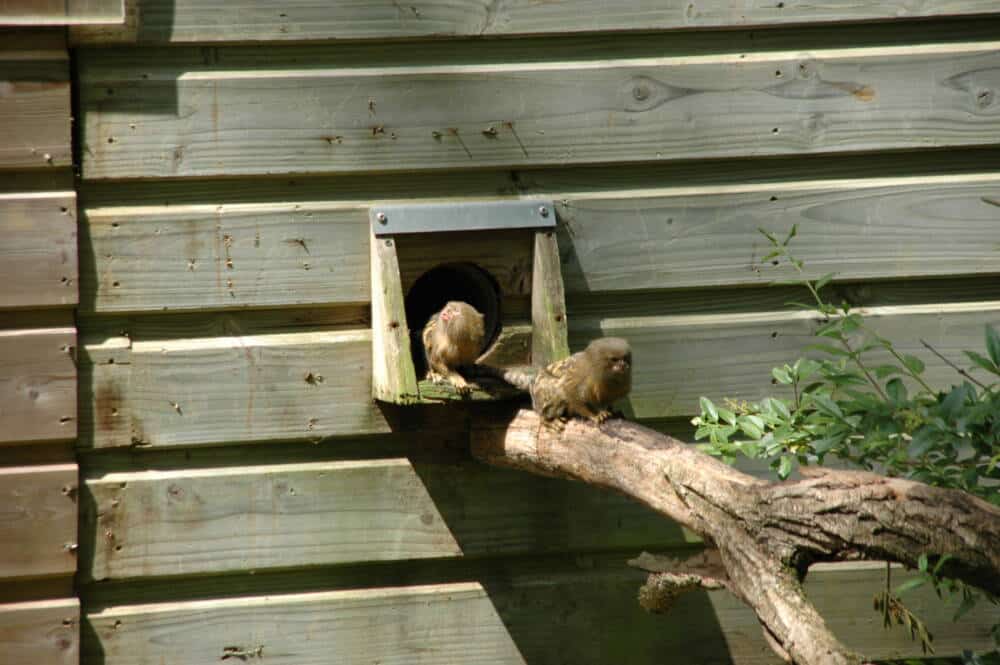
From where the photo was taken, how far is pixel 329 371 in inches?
149

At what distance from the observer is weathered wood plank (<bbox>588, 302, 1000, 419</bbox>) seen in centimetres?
394

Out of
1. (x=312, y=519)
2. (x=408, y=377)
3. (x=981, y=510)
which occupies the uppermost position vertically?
(x=408, y=377)

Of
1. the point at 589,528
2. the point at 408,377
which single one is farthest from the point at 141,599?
the point at 589,528

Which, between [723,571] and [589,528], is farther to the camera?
[589,528]

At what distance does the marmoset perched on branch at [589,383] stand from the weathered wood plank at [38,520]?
1460mm

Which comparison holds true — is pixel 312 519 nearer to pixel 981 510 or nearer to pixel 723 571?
pixel 723 571

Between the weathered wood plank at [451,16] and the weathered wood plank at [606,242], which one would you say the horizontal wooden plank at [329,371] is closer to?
the weathered wood plank at [606,242]

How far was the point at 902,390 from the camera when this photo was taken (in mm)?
3064

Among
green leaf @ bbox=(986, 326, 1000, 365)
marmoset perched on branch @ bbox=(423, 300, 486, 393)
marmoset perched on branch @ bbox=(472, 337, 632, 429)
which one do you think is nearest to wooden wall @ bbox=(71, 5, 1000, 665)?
marmoset perched on branch @ bbox=(423, 300, 486, 393)

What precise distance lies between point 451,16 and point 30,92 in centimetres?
125

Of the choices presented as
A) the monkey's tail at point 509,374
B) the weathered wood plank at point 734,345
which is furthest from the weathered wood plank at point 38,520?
the weathered wood plank at point 734,345

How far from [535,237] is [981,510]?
179cm

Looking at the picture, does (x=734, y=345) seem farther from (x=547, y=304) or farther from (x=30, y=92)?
(x=30, y=92)

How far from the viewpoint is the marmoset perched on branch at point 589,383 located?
10.8 ft
